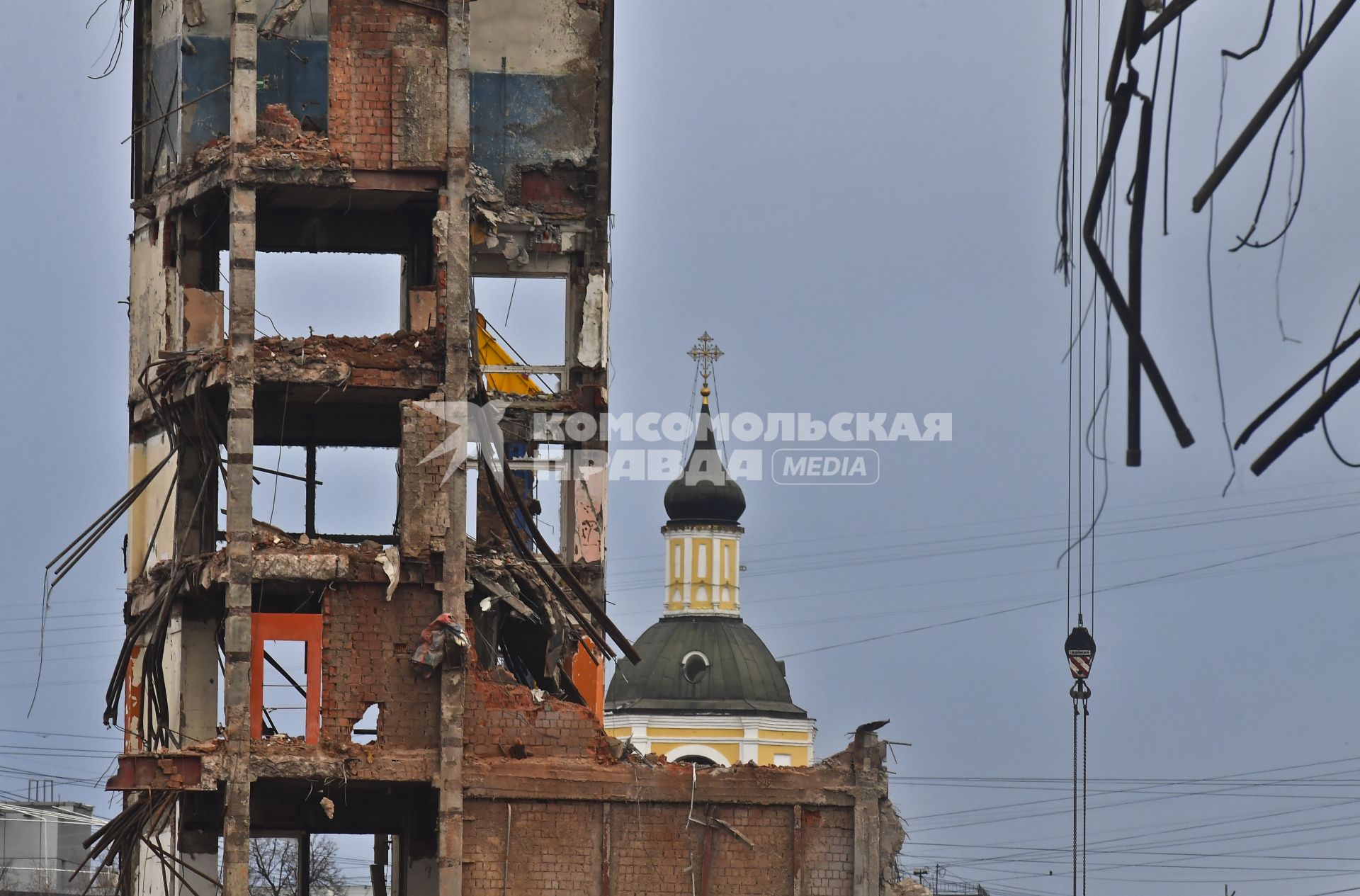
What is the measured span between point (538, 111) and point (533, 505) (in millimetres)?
5369

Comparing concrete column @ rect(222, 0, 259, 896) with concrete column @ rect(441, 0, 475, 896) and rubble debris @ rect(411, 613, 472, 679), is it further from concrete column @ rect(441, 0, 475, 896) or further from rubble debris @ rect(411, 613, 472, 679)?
concrete column @ rect(441, 0, 475, 896)

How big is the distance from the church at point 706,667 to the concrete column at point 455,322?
6616 centimetres

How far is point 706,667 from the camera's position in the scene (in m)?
95.4

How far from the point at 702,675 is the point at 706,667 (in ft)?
1.86

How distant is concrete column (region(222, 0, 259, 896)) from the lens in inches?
990

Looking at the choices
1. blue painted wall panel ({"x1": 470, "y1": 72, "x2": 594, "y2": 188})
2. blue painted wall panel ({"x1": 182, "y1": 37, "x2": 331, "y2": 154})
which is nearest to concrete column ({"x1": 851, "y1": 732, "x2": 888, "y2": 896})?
blue painted wall panel ({"x1": 470, "y1": 72, "x2": 594, "y2": 188})

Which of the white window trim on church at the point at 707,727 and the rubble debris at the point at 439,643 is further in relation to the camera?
the white window trim on church at the point at 707,727

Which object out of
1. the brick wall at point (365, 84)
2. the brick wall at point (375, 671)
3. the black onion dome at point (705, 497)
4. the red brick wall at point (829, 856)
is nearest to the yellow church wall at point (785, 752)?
the black onion dome at point (705, 497)

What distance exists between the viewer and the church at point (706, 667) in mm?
93562

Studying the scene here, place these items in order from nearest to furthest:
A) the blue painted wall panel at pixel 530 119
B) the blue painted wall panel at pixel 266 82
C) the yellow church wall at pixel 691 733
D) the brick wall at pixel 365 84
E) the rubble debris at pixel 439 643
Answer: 1. the rubble debris at pixel 439 643
2. the brick wall at pixel 365 84
3. the blue painted wall panel at pixel 266 82
4. the blue painted wall panel at pixel 530 119
5. the yellow church wall at pixel 691 733

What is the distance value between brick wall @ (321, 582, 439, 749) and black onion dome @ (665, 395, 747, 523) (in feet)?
229

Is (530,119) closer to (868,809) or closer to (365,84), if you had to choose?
(365,84)

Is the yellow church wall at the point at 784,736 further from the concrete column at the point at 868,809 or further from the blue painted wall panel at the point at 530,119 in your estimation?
the concrete column at the point at 868,809

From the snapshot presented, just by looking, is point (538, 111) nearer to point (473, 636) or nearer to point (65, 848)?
point (473, 636)
